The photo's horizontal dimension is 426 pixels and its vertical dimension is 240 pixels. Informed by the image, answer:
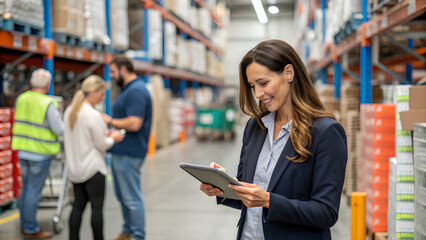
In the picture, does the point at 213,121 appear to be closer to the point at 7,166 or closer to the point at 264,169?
the point at 7,166

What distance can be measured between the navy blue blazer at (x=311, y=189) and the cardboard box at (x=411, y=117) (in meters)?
1.89

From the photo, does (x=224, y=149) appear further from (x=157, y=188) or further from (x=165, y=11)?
(x=157, y=188)

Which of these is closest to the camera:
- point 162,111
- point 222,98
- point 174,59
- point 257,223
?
point 257,223

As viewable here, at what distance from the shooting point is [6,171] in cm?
574

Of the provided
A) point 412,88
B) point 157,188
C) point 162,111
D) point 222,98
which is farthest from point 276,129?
point 222,98

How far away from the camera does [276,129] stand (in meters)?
2.00

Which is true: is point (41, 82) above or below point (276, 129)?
above

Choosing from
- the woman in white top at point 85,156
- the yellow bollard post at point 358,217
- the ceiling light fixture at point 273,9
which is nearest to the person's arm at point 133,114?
the woman in white top at point 85,156

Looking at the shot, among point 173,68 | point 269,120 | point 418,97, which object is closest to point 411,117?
point 418,97

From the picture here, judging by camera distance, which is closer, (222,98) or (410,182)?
(410,182)

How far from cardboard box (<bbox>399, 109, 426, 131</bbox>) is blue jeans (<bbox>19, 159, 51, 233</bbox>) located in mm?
3571

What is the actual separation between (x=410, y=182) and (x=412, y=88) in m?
0.77

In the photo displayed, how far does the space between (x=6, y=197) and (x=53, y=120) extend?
167cm

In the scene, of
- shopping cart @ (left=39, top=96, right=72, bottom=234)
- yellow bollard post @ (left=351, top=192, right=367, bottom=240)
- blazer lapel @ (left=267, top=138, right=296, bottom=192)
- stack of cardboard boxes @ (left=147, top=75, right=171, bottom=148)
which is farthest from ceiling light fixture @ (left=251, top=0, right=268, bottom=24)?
blazer lapel @ (left=267, top=138, right=296, bottom=192)
